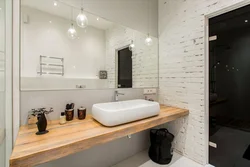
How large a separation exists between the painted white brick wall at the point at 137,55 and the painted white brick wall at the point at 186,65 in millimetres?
145

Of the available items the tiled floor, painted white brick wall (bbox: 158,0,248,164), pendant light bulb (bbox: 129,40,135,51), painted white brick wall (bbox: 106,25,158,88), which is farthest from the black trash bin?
pendant light bulb (bbox: 129,40,135,51)

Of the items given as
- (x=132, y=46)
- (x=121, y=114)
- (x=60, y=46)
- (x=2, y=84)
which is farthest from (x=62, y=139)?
(x=132, y=46)

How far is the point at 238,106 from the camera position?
1.59 meters

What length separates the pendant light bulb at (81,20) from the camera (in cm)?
161

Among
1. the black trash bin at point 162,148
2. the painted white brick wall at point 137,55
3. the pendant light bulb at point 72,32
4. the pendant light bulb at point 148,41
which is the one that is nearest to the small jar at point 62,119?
the painted white brick wall at point 137,55

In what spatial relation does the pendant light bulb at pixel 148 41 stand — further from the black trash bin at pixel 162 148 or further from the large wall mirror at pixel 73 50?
the black trash bin at pixel 162 148

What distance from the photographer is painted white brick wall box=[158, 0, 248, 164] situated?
1.82 m

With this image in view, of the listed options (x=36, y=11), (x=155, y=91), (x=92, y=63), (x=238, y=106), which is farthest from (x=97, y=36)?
(x=238, y=106)

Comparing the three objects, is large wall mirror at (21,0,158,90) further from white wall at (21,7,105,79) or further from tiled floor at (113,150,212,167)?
tiled floor at (113,150,212,167)

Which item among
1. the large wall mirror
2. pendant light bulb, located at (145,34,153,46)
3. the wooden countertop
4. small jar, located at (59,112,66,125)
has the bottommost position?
the wooden countertop

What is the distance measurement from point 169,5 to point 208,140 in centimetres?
222

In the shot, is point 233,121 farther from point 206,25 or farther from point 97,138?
point 97,138

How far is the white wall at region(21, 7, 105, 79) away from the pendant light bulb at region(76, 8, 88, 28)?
2.4 inches

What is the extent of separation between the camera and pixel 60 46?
1.51 m
